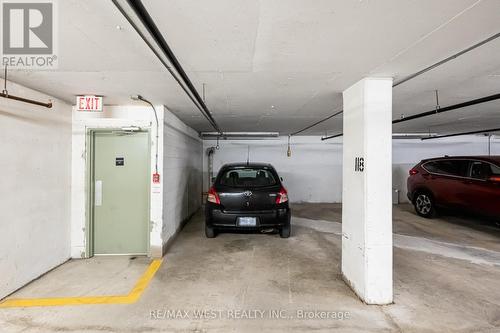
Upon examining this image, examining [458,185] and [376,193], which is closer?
[376,193]

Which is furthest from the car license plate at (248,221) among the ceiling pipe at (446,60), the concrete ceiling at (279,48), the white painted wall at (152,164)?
the ceiling pipe at (446,60)

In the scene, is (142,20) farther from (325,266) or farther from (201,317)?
(325,266)

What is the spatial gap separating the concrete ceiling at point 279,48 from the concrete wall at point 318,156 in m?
4.92

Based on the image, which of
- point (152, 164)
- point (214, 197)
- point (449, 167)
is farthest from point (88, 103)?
point (449, 167)

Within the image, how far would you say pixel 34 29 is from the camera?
1599 millimetres

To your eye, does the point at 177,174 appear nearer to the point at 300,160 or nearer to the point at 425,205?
the point at 300,160

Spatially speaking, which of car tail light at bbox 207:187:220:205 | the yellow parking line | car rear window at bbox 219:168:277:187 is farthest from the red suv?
the yellow parking line

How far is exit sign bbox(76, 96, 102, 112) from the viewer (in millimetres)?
3018

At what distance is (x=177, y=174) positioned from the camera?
15.5 ft

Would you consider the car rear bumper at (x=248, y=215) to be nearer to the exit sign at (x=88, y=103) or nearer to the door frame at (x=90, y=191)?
the door frame at (x=90, y=191)

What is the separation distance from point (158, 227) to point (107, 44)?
2627 mm

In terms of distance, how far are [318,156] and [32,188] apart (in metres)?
7.33

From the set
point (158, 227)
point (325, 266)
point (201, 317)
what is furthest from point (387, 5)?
point (158, 227)

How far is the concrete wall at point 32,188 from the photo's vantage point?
250cm
